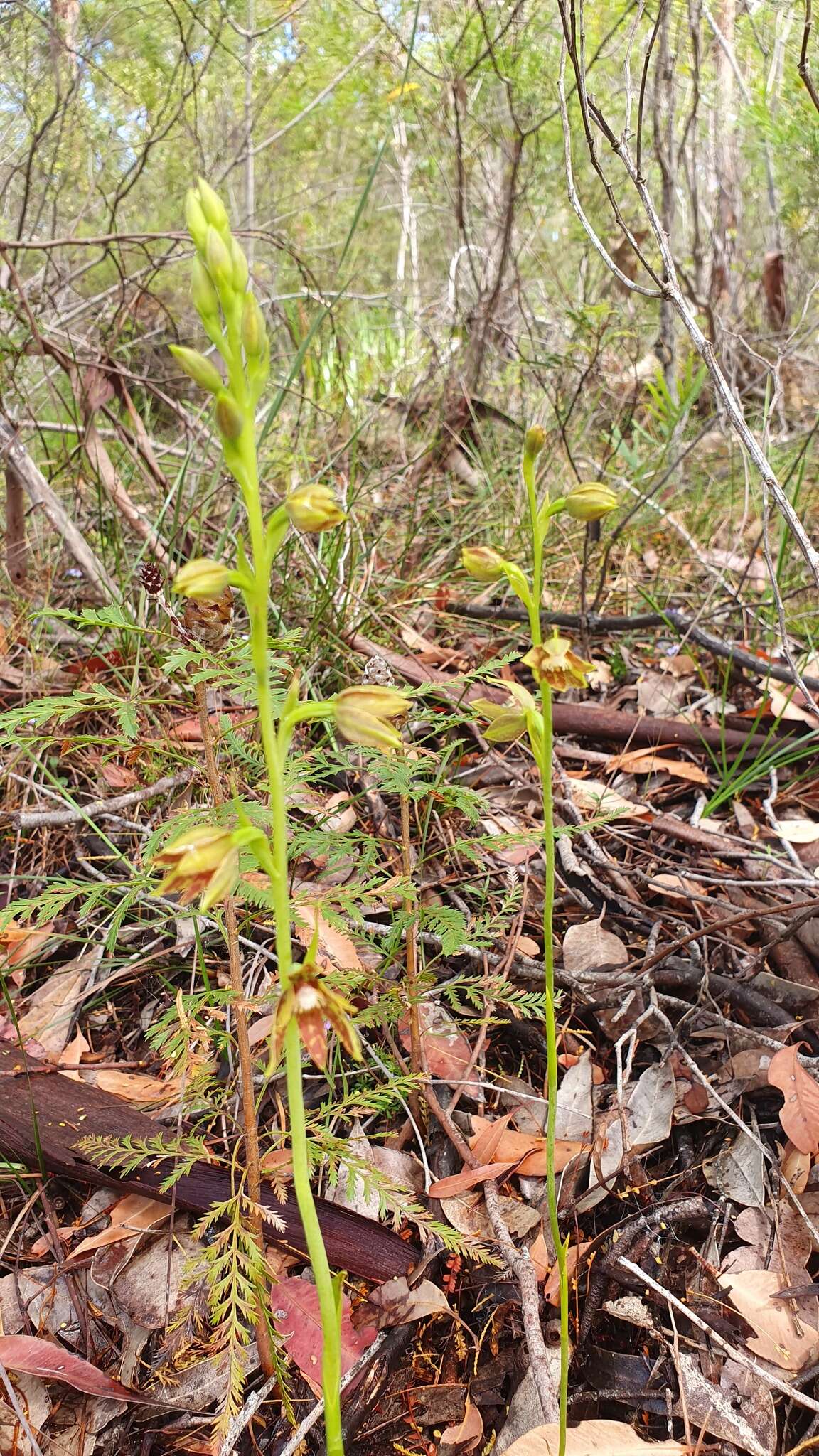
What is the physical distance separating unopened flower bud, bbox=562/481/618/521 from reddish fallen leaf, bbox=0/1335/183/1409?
1321mm

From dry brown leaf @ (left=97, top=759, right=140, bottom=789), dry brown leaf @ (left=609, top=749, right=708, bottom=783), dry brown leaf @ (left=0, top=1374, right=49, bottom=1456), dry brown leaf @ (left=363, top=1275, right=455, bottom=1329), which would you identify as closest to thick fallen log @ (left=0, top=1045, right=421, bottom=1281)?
dry brown leaf @ (left=363, top=1275, right=455, bottom=1329)

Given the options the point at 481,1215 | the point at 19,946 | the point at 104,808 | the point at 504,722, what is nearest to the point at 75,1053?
the point at 19,946

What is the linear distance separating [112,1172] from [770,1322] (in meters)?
1.01

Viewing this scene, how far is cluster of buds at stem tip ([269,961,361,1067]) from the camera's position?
83cm

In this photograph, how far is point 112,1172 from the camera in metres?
1.48

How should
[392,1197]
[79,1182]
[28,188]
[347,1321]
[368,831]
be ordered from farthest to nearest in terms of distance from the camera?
[28,188]
[368,831]
[79,1182]
[347,1321]
[392,1197]

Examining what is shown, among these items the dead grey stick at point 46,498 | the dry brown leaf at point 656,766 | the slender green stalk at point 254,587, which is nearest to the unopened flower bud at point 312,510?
the slender green stalk at point 254,587

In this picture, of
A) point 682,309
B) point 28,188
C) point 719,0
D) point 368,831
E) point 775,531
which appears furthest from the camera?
point 719,0

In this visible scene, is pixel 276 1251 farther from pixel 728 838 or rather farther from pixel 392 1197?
pixel 728 838

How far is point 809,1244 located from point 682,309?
170 cm

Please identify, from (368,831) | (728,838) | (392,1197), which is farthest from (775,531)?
(392,1197)

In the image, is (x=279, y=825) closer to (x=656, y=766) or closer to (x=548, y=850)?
(x=548, y=850)

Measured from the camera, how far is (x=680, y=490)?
434 cm

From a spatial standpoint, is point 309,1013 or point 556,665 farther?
point 556,665
